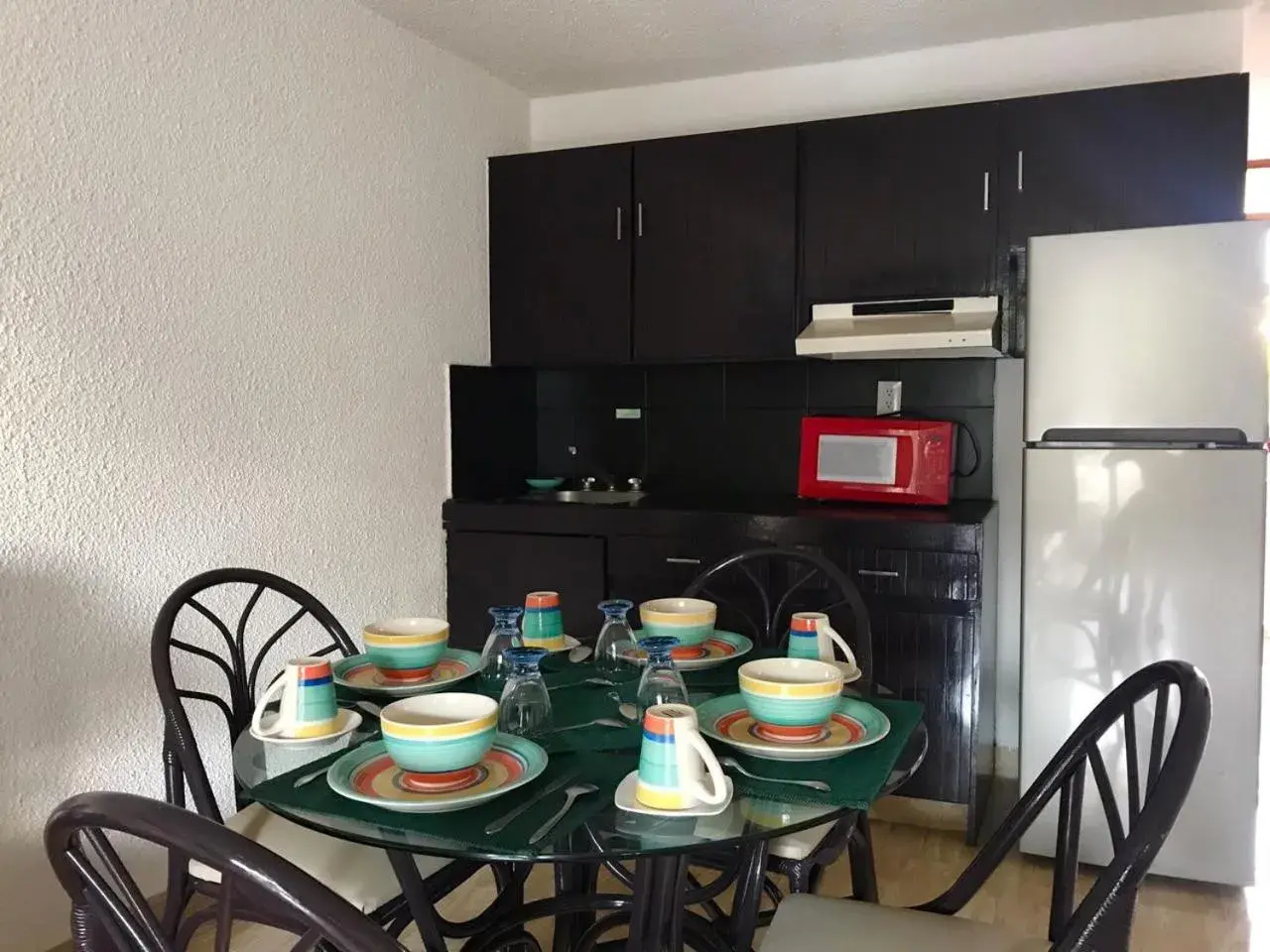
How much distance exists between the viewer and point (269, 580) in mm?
1960

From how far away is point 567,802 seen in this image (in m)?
1.16

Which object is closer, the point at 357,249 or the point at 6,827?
the point at 6,827

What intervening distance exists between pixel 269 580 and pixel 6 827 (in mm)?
698

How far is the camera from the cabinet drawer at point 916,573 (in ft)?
8.79

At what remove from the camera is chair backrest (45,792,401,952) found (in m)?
0.73

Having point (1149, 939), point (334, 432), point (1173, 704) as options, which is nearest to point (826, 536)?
point (1173, 704)

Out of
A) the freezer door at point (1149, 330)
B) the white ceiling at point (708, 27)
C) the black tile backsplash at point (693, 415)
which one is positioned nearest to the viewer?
the freezer door at point (1149, 330)

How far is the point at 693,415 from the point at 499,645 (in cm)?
208

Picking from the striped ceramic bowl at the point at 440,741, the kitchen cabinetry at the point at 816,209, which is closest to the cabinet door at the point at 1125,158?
the kitchen cabinetry at the point at 816,209

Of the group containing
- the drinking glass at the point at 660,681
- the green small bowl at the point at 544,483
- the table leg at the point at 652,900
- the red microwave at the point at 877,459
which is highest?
the red microwave at the point at 877,459

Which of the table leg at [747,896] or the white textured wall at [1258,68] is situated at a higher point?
the white textured wall at [1258,68]

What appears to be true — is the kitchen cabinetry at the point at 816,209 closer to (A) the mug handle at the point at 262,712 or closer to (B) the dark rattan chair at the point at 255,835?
(B) the dark rattan chair at the point at 255,835

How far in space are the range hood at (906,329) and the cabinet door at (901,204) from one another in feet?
0.16

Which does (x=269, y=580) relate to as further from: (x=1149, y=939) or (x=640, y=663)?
(x=1149, y=939)
